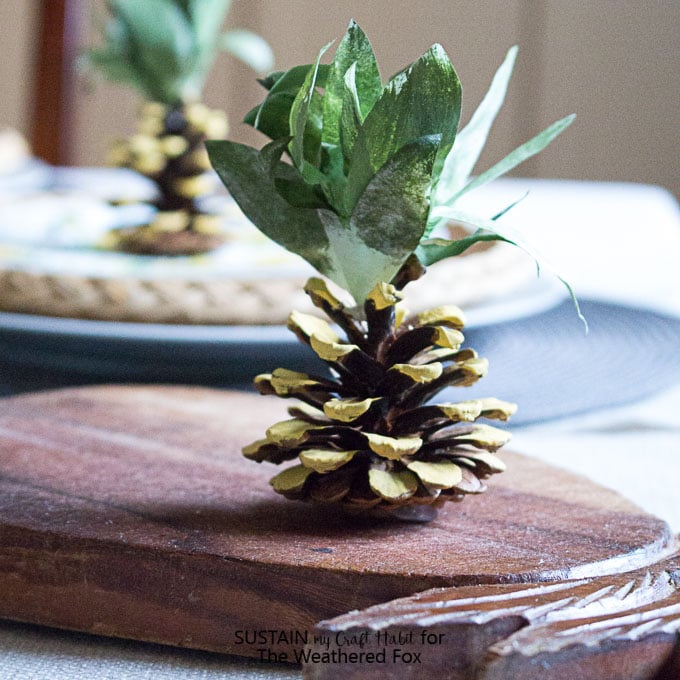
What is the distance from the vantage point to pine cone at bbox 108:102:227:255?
841 millimetres

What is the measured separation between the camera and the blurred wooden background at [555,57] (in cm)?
247

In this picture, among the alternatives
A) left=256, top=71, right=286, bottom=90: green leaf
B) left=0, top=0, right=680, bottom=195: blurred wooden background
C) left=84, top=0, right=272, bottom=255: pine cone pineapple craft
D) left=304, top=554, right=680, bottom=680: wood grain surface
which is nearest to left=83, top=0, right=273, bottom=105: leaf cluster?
left=84, top=0, right=272, bottom=255: pine cone pineapple craft

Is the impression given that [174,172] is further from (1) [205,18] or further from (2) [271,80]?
(2) [271,80]

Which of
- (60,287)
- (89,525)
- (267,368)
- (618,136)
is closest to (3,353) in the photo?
(60,287)

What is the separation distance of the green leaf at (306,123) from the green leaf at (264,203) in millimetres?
15

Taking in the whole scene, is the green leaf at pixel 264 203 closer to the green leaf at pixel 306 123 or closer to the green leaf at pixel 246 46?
the green leaf at pixel 306 123

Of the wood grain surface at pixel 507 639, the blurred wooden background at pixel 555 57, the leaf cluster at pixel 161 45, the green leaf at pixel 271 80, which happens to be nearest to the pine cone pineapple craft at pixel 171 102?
the leaf cluster at pixel 161 45

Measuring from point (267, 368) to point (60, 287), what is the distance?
141 millimetres

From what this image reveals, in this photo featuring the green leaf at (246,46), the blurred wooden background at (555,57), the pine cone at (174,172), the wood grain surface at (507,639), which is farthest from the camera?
the blurred wooden background at (555,57)

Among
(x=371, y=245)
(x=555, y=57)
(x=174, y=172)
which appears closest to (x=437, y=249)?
(x=371, y=245)

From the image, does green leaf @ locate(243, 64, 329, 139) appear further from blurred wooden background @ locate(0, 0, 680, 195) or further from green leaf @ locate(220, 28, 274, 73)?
blurred wooden background @ locate(0, 0, 680, 195)

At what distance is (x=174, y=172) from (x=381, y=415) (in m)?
0.57

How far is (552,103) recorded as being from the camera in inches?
101

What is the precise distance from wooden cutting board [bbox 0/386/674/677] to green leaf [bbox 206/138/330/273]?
0.10 metres
